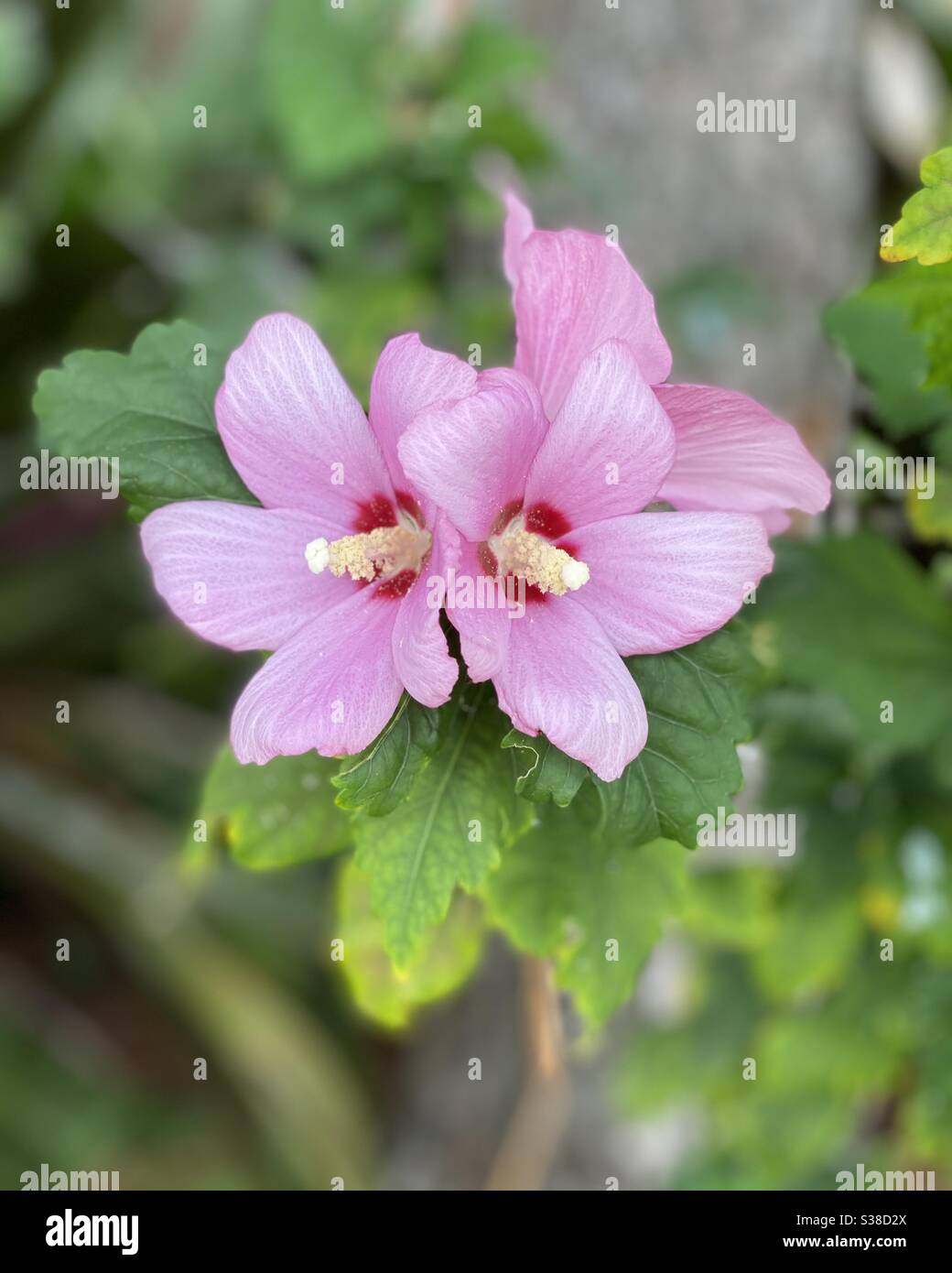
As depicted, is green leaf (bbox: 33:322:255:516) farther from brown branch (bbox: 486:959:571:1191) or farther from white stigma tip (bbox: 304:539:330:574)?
brown branch (bbox: 486:959:571:1191)

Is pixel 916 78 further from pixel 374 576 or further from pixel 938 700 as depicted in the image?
pixel 374 576

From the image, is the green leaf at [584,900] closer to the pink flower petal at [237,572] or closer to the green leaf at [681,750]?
the green leaf at [681,750]

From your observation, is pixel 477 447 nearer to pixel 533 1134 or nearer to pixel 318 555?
pixel 318 555

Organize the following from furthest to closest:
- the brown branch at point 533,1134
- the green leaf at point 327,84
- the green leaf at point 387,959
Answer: the brown branch at point 533,1134
the green leaf at point 327,84
the green leaf at point 387,959

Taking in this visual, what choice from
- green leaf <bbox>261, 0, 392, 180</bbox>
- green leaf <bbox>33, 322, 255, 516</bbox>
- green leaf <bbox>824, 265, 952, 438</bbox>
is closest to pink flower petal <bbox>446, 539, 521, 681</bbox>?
green leaf <bbox>33, 322, 255, 516</bbox>

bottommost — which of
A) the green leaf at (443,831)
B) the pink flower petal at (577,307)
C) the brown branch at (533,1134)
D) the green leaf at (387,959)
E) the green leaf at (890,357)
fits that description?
the brown branch at (533,1134)

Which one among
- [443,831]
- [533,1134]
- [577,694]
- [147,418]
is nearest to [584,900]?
[443,831]

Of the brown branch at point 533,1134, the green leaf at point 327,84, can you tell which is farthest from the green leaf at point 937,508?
the brown branch at point 533,1134
